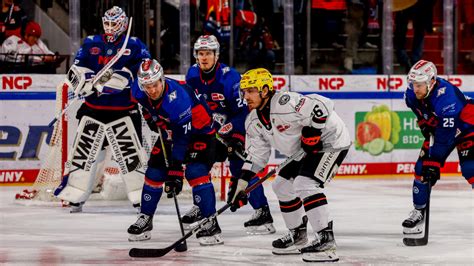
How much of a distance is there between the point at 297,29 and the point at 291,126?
217 inches

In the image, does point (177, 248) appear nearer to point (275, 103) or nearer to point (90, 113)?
point (275, 103)

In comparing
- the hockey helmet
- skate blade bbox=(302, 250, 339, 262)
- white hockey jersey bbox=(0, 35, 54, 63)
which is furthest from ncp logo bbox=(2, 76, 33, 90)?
skate blade bbox=(302, 250, 339, 262)

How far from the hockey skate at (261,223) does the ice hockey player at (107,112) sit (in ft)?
3.87

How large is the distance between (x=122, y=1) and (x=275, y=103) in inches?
189

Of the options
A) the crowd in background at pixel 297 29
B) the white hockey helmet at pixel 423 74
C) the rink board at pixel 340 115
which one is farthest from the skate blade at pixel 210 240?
the crowd in background at pixel 297 29

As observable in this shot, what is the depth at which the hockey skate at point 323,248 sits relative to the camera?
6.17 m

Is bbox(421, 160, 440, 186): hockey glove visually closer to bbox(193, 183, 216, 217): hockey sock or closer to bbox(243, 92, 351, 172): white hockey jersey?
bbox(243, 92, 351, 172): white hockey jersey

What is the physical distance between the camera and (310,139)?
6.18m

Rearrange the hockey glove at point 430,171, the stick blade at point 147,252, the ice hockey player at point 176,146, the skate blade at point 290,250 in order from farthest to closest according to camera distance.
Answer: the hockey glove at point 430,171 → the ice hockey player at point 176,146 → the skate blade at point 290,250 → the stick blade at point 147,252

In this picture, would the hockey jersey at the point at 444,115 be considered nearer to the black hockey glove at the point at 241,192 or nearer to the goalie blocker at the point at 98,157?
the black hockey glove at the point at 241,192

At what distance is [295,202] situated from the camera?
6.51 metres

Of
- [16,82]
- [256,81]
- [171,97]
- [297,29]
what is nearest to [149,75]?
[171,97]

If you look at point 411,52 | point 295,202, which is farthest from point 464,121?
point 411,52

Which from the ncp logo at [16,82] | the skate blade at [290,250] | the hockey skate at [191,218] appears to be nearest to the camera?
the skate blade at [290,250]
